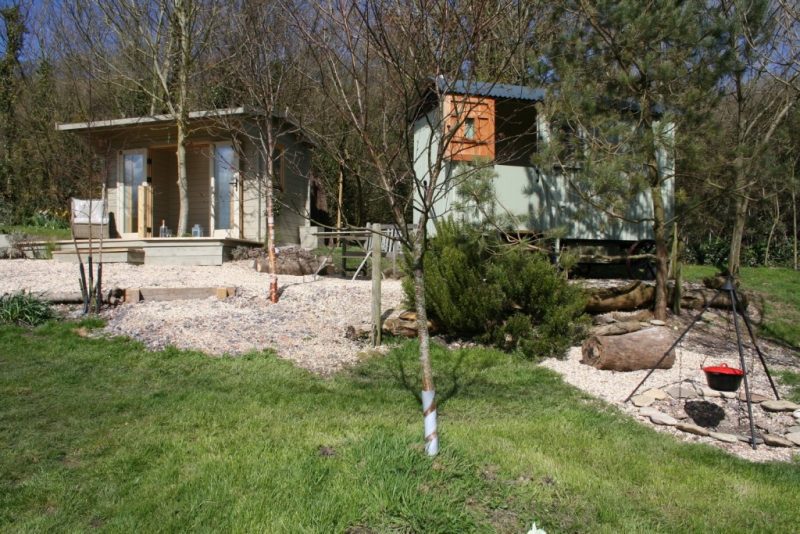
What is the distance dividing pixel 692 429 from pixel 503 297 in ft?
9.06

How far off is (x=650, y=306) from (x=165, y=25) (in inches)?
484

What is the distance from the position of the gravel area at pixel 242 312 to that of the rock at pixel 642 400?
2.91 meters

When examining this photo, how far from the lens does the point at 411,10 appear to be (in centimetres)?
335

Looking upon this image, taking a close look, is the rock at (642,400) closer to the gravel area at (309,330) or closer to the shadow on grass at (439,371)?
the gravel area at (309,330)

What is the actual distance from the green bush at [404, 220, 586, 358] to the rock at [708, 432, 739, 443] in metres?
2.35

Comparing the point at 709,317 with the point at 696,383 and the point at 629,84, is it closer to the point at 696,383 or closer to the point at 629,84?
the point at 696,383

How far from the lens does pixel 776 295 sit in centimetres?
1066

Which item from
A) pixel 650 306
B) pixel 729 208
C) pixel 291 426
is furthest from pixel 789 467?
pixel 729 208

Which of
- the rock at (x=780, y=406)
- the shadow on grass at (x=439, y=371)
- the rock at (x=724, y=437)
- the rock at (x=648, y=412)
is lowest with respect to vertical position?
the rock at (x=724, y=437)

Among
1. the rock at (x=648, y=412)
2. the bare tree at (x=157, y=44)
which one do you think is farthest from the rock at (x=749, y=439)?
the bare tree at (x=157, y=44)

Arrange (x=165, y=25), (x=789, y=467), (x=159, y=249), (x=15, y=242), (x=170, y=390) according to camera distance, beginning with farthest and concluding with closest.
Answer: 1. (x=165, y=25)
2. (x=15, y=242)
3. (x=159, y=249)
4. (x=170, y=390)
5. (x=789, y=467)

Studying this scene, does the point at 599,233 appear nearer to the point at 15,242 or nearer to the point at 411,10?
the point at 411,10

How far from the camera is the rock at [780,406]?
500cm

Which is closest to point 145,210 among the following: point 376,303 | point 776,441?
point 376,303
